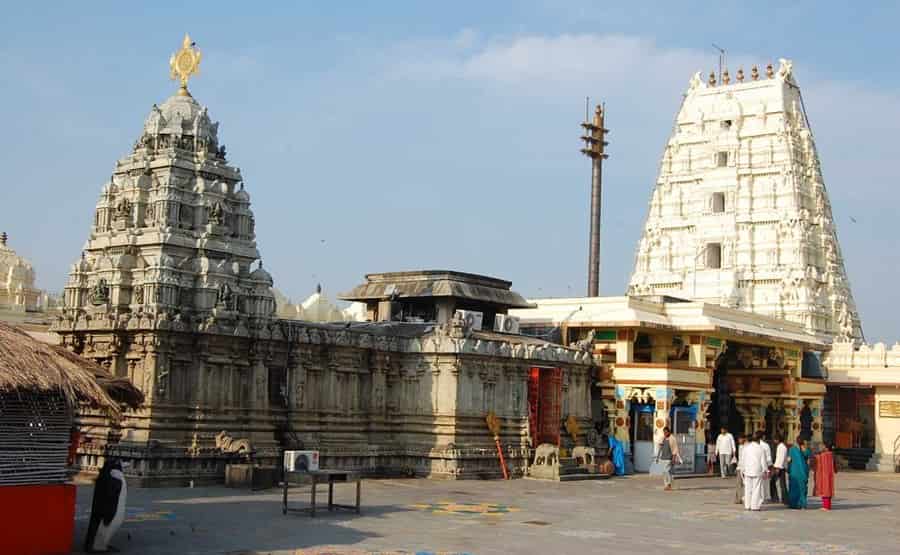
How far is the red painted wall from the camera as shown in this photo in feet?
53.3

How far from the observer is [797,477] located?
28.4 metres

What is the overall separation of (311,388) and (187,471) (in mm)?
5587

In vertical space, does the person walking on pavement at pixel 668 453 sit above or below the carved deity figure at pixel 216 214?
below

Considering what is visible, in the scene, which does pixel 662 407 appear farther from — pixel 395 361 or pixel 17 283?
pixel 17 283

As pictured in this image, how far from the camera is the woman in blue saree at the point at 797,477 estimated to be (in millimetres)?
28406

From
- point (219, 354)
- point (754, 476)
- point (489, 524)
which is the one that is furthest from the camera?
point (219, 354)

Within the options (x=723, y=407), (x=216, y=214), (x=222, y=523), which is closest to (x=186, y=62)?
(x=216, y=214)

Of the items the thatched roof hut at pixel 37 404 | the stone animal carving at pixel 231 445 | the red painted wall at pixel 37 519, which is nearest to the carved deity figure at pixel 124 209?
the stone animal carving at pixel 231 445

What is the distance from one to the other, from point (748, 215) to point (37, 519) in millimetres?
54263

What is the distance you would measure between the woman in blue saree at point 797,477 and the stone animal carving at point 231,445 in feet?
45.3

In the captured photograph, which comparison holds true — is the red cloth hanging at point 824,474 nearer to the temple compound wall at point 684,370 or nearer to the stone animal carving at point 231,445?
the temple compound wall at point 684,370

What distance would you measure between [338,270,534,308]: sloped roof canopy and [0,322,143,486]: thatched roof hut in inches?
933

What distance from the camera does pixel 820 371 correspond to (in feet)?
183

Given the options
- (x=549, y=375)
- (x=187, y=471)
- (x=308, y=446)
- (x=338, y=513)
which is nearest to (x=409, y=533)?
(x=338, y=513)
